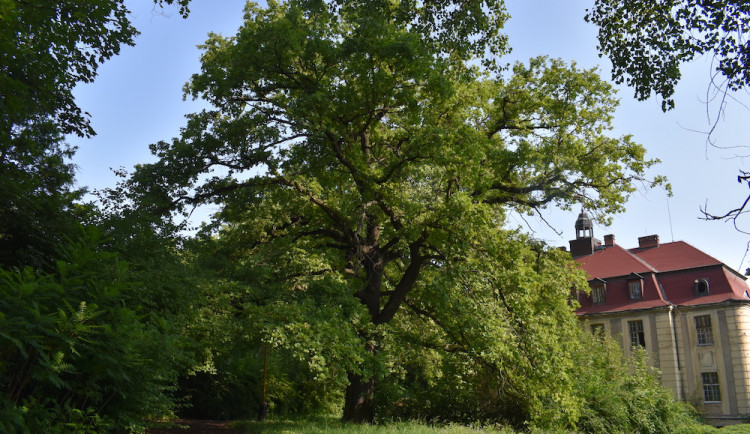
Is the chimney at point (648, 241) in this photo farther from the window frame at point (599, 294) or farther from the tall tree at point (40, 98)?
the tall tree at point (40, 98)

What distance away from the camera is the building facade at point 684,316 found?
34.0 meters

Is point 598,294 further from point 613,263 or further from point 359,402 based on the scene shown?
point 359,402

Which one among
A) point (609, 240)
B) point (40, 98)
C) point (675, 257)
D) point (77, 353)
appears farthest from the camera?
point (609, 240)

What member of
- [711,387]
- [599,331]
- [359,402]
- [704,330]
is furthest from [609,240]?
[359,402]

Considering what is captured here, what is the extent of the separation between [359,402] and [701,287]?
3033 cm

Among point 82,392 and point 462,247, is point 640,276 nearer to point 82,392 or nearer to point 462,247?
point 462,247

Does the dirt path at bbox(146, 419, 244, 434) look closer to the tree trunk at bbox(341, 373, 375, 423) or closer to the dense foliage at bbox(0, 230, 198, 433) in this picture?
the tree trunk at bbox(341, 373, 375, 423)

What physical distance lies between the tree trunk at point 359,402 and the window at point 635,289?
2947 cm

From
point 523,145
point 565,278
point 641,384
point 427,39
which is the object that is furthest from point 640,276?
point 427,39

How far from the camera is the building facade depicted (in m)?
34.0

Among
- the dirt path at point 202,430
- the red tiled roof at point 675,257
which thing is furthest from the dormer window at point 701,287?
the dirt path at point 202,430

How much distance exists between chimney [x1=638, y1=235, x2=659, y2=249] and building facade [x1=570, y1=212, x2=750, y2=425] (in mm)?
72

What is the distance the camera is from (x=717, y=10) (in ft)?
22.0

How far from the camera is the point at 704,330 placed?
35.9 metres
